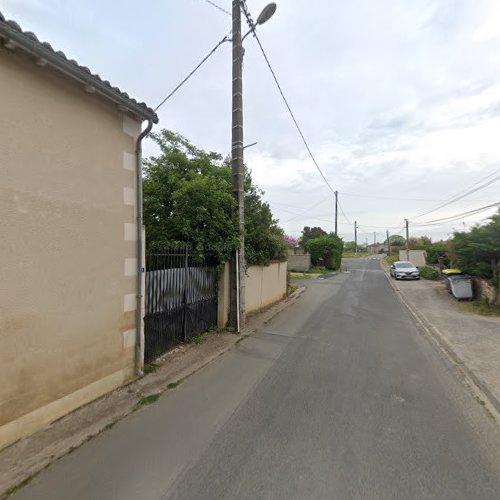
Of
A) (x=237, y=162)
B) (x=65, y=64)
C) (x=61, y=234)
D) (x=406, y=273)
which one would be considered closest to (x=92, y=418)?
(x=61, y=234)

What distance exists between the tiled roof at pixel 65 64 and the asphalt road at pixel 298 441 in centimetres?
384

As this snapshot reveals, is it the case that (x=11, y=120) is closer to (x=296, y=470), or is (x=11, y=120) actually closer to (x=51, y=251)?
(x=51, y=251)

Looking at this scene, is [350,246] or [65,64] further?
[350,246]

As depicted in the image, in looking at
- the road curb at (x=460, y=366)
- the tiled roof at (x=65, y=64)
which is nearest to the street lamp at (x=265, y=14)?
the tiled roof at (x=65, y=64)

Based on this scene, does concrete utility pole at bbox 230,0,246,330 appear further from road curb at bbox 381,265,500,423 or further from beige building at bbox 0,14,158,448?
road curb at bbox 381,265,500,423

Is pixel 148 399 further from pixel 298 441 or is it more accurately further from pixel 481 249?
pixel 481 249

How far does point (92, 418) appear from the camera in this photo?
135 inches

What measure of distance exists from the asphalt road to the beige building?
0.84 m

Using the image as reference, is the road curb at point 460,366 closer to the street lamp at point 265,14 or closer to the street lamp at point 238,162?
the street lamp at point 238,162

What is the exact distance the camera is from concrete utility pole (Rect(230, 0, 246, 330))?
7.41m

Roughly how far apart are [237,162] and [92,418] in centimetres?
595

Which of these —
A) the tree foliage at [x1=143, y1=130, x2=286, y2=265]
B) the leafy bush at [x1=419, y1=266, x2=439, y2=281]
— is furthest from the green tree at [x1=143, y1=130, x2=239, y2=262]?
the leafy bush at [x1=419, y1=266, x2=439, y2=281]

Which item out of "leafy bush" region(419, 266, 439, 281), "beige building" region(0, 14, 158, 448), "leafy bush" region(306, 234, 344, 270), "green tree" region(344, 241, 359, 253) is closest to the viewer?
"beige building" region(0, 14, 158, 448)

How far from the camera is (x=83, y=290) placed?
143 inches
